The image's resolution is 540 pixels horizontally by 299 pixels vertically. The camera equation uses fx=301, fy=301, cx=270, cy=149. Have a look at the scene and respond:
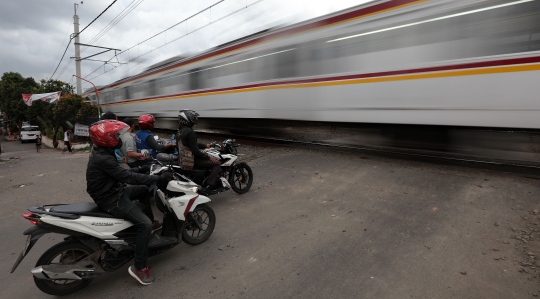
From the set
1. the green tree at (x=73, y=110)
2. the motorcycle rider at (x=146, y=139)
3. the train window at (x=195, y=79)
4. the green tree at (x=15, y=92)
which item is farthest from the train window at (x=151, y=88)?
the green tree at (x=15, y=92)

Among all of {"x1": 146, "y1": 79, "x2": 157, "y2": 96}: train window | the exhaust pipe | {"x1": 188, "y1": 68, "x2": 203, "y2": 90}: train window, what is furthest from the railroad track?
{"x1": 146, "y1": 79, "x2": 157, "y2": 96}: train window

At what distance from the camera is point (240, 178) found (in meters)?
5.17

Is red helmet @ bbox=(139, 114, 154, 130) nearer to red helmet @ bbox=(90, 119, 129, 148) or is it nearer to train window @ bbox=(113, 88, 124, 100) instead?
red helmet @ bbox=(90, 119, 129, 148)

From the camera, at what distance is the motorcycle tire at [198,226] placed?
3.43 m

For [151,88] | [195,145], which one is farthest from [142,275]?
[151,88]

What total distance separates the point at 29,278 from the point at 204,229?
1.73m

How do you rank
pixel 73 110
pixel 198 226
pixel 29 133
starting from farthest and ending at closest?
pixel 29 133 → pixel 73 110 → pixel 198 226

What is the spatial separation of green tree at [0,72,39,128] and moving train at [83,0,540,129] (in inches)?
1286

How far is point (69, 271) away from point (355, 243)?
270 centimetres

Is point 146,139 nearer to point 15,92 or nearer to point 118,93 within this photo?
point 118,93

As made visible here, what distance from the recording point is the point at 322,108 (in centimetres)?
722

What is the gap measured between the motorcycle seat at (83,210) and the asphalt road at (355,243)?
0.71 metres

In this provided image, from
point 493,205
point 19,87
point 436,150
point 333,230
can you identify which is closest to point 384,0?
point 436,150

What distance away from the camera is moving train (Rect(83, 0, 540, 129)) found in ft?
15.1
